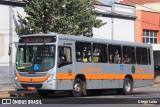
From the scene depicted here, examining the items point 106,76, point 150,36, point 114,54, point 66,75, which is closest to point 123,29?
point 150,36

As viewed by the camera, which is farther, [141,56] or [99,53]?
[141,56]

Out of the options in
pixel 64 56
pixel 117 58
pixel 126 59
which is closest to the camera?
pixel 64 56

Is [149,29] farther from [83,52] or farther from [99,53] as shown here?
[83,52]

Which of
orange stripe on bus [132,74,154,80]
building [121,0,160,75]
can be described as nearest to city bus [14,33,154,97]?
orange stripe on bus [132,74,154,80]

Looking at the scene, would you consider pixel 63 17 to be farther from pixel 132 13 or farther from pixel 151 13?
pixel 151 13

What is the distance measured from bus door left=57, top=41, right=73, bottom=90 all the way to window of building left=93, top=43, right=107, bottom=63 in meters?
2.16

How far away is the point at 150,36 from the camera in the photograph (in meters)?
48.9

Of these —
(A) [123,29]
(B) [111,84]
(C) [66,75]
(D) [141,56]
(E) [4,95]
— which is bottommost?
(E) [4,95]

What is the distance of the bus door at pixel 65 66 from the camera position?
22.7m

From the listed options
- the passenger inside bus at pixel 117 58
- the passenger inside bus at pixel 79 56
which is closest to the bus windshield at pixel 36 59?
the passenger inside bus at pixel 79 56

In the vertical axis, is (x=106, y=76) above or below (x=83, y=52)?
below

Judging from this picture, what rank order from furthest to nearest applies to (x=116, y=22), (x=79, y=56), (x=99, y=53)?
(x=116, y=22), (x=99, y=53), (x=79, y=56)

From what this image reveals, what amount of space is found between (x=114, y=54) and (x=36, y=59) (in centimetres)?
558

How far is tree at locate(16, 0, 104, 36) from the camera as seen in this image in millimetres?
31047
